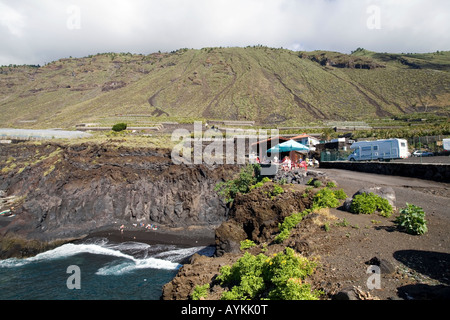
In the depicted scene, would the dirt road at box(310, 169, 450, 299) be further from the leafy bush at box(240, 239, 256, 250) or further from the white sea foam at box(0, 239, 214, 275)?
the white sea foam at box(0, 239, 214, 275)

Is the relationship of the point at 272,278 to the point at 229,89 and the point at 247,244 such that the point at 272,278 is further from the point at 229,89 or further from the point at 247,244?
the point at 229,89

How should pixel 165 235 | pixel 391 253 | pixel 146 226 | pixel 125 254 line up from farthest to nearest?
1. pixel 146 226
2. pixel 165 235
3. pixel 125 254
4. pixel 391 253

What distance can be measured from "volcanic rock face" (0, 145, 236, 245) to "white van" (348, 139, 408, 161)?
1310 cm

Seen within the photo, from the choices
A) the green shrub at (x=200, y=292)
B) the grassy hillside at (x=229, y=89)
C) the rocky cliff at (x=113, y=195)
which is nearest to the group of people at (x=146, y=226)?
the rocky cliff at (x=113, y=195)

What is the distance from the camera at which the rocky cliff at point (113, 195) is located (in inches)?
856

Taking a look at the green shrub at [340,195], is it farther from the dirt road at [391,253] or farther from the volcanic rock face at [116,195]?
the volcanic rock face at [116,195]

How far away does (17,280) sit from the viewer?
14.8m

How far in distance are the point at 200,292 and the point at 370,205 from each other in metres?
6.92

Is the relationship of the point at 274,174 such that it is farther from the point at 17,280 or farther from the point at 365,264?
the point at 17,280

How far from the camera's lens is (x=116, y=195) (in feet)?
79.4

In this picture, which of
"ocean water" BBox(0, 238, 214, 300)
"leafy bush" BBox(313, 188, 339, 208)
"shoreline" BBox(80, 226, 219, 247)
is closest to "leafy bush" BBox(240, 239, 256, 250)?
"leafy bush" BBox(313, 188, 339, 208)

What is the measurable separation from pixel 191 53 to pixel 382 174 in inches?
6233

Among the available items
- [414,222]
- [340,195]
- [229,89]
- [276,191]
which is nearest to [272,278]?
[414,222]

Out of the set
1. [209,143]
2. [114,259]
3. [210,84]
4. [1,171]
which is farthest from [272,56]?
[114,259]
